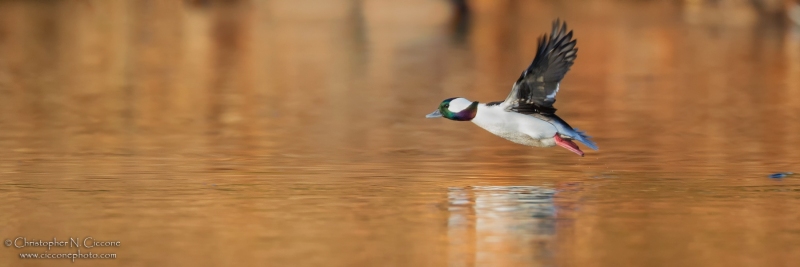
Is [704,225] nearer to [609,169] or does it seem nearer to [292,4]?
[609,169]

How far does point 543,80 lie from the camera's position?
9617mm

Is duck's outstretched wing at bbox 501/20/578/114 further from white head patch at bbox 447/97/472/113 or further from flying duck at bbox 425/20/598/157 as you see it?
white head patch at bbox 447/97/472/113

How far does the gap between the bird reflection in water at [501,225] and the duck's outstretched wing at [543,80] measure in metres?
0.52

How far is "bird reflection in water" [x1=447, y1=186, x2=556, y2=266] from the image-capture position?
7309 millimetres

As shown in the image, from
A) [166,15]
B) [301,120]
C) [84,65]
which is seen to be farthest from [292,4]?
[301,120]

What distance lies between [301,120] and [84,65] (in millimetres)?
8861

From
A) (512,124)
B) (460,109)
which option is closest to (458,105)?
(460,109)

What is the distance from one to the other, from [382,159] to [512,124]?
2.07 m

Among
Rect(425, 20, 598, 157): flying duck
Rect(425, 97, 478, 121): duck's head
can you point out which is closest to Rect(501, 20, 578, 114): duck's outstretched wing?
Rect(425, 20, 598, 157): flying duck

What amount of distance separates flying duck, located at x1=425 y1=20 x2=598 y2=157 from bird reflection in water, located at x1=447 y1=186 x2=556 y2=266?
349 mm

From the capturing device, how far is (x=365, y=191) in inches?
376

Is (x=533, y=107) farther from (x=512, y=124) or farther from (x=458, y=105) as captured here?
(x=458, y=105)

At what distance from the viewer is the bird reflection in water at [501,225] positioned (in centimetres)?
731

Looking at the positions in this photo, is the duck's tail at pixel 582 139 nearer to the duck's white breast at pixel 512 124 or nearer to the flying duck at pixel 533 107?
the flying duck at pixel 533 107
